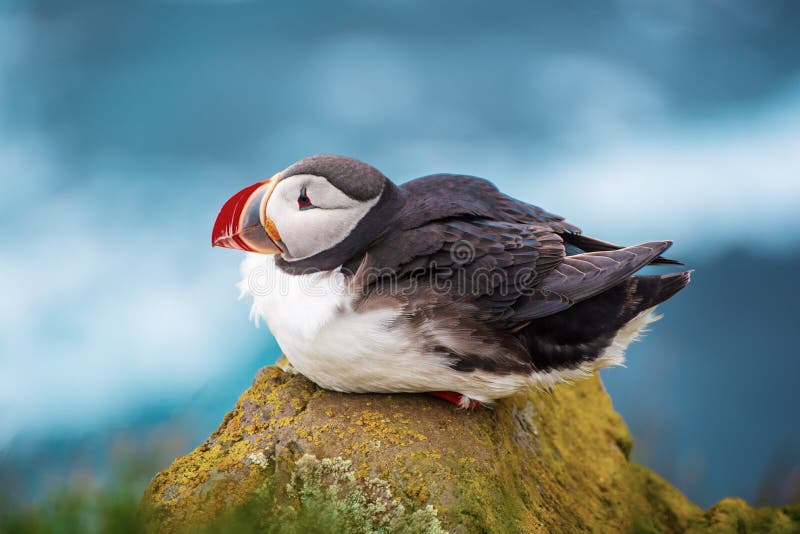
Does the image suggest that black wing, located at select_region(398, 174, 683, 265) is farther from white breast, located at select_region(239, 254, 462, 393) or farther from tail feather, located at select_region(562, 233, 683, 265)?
white breast, located at select_region(239, 254, 462, 393)

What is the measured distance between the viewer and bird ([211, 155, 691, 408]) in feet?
12.0

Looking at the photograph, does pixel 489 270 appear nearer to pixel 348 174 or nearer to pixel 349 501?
pixel 348 174

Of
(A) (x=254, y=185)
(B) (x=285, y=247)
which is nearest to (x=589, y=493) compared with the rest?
(B) (x=285, y=247)

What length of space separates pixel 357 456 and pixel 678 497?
2.68 meters

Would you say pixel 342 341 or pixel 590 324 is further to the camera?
pixel 590 324

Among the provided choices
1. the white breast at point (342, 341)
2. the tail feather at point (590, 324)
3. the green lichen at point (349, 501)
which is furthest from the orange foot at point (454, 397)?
the green lichen at point (349, 501)

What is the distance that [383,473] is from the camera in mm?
3480

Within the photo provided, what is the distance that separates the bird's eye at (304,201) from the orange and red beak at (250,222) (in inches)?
7.2

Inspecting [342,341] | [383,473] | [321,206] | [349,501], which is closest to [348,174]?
[321,206]

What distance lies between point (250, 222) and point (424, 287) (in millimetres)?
1013

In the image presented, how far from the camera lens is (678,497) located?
5.10 m

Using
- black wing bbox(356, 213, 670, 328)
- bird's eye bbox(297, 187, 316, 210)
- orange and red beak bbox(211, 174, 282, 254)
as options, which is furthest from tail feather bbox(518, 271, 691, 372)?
orange and red beak bbox(211, 174, 282, 254)

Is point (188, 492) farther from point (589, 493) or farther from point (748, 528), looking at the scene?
point (748, 528)

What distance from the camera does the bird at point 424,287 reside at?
12.0ft
